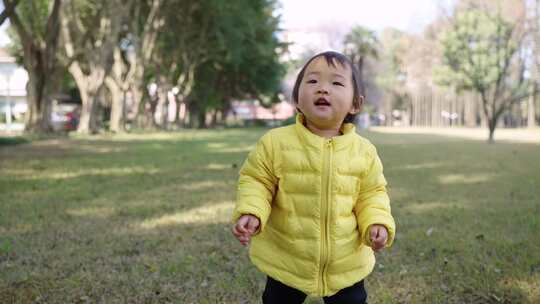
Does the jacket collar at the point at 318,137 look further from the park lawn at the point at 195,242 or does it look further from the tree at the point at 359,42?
the tree at the point at 359,42

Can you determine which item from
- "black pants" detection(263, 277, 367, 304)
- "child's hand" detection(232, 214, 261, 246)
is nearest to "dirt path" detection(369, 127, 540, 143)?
"black pants" detection(263, 277, 367, 304)

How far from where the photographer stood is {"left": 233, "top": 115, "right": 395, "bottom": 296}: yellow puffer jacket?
2.22 metres

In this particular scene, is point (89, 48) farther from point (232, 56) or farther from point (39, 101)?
point (232, 56)

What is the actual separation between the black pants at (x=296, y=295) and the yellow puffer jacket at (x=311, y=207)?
0.07m

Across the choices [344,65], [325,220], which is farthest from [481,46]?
[325,220]

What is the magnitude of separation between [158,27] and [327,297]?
993 inches

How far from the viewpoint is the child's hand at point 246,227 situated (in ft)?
6.98

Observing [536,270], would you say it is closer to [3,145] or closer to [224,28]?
[3,145]

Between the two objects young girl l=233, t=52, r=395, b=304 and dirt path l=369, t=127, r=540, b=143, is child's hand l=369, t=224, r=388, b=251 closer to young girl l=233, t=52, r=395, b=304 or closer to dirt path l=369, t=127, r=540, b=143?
young girl l=233, t=52, r=395, b=304

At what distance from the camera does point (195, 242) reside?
443cm

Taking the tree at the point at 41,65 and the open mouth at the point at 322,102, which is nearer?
the open mouth at the point at 322,102

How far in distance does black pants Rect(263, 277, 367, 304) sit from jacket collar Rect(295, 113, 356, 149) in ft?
1.95

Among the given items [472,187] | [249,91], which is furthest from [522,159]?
[249,91]

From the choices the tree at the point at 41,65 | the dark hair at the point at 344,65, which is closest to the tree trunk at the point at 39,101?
the tree at the point at 41,65
